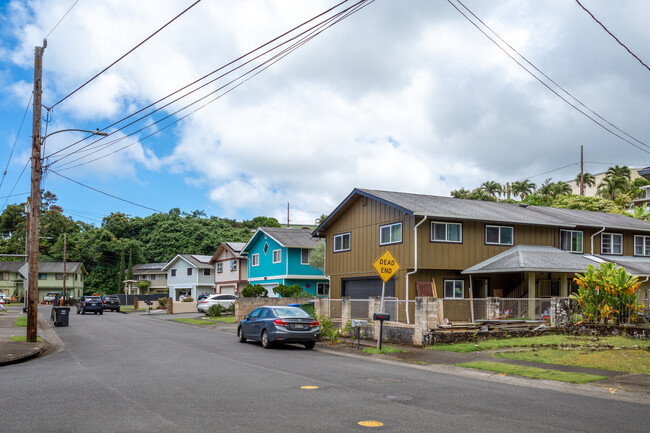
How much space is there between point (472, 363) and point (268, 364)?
538 cm

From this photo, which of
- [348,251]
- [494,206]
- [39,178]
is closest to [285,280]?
[348,251]

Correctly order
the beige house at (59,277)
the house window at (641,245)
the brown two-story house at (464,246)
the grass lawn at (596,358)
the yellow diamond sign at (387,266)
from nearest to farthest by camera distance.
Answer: the grass lawn at (596,358) → the yellow diamond sign at (387,266) → the brown two-story house at (464,246) → the house window at (641,245) → the beige house at (59,277)

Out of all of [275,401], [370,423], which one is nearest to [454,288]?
[275,401]

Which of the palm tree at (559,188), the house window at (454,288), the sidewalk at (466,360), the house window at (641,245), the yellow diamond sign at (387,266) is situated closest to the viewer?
the sidewalk at (466,360)

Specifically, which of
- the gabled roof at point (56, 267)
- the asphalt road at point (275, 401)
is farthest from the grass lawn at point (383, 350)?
the gabled roof at point (56, 267)

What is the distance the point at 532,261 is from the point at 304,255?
21737 mm

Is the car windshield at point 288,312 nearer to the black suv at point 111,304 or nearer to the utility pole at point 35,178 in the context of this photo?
the utility pole at point 35,178

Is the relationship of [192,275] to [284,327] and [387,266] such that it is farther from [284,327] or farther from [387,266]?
[387,266]

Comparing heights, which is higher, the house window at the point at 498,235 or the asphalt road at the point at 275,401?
the house window at the point at 498,235

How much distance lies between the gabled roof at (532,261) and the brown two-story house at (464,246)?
0.05 m

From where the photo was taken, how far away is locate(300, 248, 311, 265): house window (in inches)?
1777

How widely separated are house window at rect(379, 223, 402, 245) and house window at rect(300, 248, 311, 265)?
614 inches

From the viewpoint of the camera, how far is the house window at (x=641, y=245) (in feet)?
115

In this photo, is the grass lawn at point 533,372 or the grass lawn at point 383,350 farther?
the grass lawn at point 383,350
